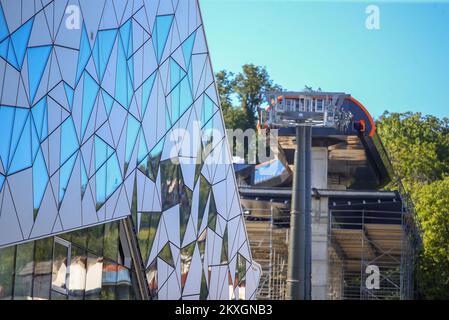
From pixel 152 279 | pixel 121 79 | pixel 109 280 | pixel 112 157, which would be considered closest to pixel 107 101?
pixel 121 79

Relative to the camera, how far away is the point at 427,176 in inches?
1970

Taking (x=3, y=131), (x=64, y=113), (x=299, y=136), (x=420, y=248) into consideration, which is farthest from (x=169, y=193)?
(x=420, y=248)

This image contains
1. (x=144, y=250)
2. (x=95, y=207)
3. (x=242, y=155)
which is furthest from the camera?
(x=242, y=155)

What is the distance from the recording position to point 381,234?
110ft

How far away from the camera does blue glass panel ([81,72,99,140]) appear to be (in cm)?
1295

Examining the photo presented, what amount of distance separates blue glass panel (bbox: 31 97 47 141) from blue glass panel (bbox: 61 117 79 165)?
63cm

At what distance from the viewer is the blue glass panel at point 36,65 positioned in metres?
11.1

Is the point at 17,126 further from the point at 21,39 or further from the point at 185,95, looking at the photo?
the point at 185,95

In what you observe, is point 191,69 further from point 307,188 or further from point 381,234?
point 381,234

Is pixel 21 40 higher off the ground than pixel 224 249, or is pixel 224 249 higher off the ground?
pixel 21 40

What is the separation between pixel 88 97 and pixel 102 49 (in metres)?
0.88

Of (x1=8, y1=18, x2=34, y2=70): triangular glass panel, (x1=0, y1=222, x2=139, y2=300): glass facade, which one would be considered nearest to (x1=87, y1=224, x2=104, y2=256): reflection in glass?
(x1=0, y1=222, x2=139, y2=300): glass facade

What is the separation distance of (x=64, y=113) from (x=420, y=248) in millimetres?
29897

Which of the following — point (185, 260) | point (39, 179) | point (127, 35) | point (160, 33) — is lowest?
point (185, 260)
